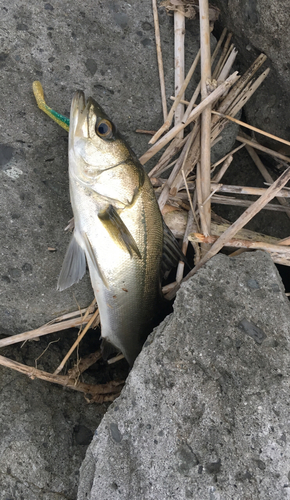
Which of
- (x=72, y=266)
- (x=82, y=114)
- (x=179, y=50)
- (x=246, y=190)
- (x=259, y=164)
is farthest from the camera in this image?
(x=259, y=164)

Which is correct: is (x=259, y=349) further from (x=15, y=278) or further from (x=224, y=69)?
(x=224, y=69)

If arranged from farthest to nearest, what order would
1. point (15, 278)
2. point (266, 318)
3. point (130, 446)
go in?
point (15, 278) < point (266, 318) < point (130, 446)

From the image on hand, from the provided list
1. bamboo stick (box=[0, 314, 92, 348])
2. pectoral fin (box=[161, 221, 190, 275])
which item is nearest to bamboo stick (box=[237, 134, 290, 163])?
pectoral fin (box=[161, 221, 190, 275])

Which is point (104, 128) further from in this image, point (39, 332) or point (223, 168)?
point (39, 332)

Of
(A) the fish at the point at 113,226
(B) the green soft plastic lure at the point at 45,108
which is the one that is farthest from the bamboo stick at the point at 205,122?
(B) the green soft plastic lure at the point at 45,108

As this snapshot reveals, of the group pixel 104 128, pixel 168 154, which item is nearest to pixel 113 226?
pixel 104 128

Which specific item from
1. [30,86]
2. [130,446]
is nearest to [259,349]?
[130,446]

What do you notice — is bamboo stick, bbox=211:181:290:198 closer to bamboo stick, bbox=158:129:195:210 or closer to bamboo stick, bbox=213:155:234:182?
bamboo stick, bbox=213:155:234:182
